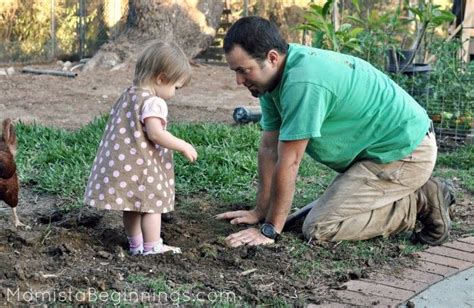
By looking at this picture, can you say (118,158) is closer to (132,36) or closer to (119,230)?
(119,230)

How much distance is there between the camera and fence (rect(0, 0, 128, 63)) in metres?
14.5

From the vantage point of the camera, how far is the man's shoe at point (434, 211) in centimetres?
478

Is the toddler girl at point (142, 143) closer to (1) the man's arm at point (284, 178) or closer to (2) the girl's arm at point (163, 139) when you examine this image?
(2) the girl's arm at point (163, 139)

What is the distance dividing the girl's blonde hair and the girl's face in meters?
0.02

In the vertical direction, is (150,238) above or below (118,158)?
below

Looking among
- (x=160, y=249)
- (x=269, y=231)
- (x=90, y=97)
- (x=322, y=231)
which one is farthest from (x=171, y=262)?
(x=90, y=97)

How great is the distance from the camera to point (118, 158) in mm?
4262

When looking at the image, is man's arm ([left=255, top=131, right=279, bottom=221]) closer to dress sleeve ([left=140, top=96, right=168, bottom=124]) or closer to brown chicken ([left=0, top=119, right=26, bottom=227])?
dress sleeve ([left=140, top=96, right=168, bottom=124])

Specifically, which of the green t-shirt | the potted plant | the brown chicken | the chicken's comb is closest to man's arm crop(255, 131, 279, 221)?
the green t-shirt

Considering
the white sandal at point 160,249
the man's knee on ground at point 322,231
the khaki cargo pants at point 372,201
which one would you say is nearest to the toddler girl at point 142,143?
the white sandal at point 160,249

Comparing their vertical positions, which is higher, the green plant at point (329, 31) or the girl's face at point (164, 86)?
the girl's face at point (164, 86)

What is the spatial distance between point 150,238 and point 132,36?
952 centimetres

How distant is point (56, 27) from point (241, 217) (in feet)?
36.4

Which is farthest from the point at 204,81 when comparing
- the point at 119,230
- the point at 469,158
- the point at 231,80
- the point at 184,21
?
the point at 119,230
